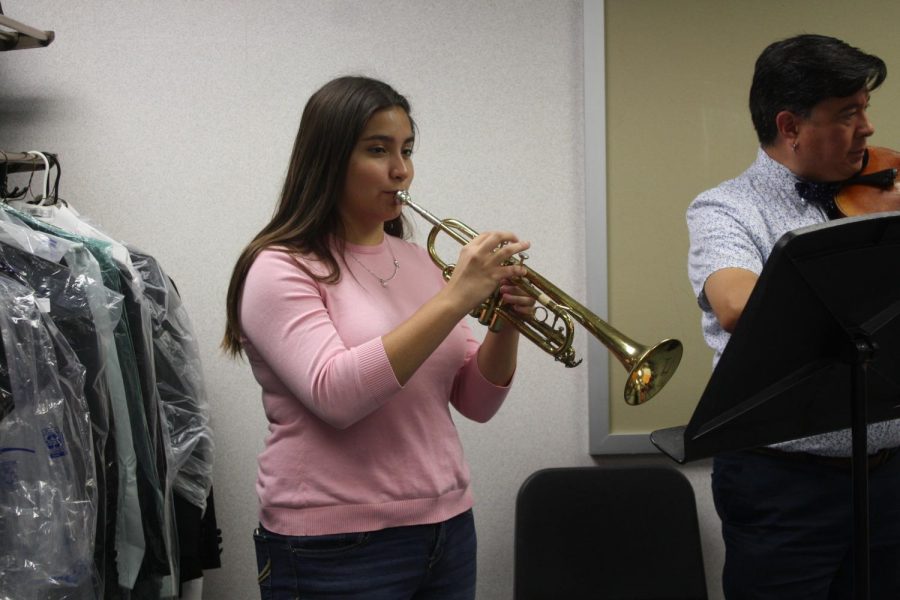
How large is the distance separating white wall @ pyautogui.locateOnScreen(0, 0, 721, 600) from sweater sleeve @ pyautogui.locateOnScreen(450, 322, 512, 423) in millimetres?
960

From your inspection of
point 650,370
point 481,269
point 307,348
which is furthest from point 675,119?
point 307,348

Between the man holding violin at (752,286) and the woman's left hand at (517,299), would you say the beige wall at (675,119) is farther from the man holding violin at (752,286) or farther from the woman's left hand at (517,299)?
the woman's left hand at (517,299)

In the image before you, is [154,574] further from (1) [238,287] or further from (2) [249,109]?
(2) [249,109]

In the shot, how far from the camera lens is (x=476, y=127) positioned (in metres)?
2.59

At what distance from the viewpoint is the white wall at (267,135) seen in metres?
2.51

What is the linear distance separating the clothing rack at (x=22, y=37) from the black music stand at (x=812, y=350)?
1879mm

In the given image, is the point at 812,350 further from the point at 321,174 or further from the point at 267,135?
the point at 267,135

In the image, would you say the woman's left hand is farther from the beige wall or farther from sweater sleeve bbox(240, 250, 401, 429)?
the beige wall

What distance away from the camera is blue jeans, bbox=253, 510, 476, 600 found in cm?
136

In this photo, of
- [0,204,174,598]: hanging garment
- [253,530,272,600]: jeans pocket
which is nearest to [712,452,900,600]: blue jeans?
[253,530,272,600]: jeans pocket

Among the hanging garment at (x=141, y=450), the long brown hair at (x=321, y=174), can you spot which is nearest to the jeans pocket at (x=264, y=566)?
the long brown hair at (x=321, y=174)

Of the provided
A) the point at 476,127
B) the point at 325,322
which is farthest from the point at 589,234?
the point at 325,322

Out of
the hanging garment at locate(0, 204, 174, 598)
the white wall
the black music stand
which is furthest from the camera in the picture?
the white wall

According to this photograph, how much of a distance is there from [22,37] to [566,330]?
64.6 inches
